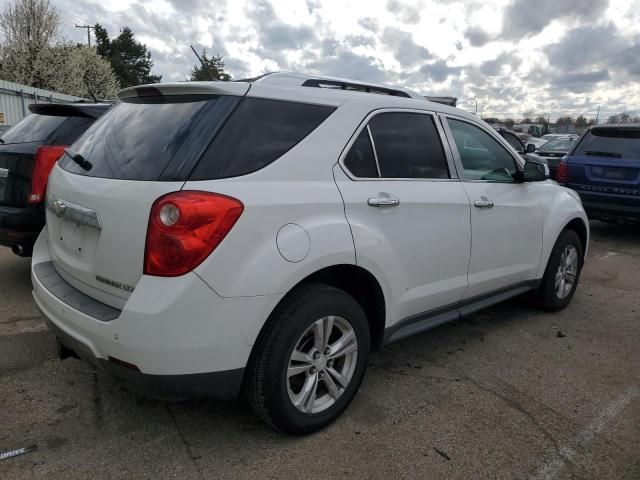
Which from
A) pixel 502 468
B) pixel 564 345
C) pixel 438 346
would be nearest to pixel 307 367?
pixel 502 468

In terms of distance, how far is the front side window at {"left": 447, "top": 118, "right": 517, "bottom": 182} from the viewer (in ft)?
11.6

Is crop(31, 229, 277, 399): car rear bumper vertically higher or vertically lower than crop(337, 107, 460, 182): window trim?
lower

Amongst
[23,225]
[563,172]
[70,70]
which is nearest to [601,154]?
[563,172]

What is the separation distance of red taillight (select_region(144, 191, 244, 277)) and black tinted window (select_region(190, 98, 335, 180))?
14 centimetres

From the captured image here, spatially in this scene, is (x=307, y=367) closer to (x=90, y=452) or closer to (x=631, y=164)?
(x=90, y=452)

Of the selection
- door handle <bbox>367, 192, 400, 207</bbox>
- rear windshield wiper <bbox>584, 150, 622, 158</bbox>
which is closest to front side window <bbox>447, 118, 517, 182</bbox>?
door handle <bbox>367, 192, 400, 207</bbox>

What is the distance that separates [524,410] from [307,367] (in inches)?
53.4

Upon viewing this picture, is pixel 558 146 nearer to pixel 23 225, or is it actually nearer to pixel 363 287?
pixel 363 287

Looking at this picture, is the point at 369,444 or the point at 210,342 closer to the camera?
the point at 210,342

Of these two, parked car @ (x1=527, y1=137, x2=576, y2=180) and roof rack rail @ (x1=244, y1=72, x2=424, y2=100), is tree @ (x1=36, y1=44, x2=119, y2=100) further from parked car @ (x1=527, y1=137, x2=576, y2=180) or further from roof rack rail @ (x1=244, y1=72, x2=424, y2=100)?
roof rack rail @ (x1=244, y1=72, x2=424, y2=100)

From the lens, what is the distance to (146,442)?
2.56 meters

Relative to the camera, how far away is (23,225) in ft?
13.4

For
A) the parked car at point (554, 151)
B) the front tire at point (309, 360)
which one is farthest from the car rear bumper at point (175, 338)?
the parked car at point (554, 151)

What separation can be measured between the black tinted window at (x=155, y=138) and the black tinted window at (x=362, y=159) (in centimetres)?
69
